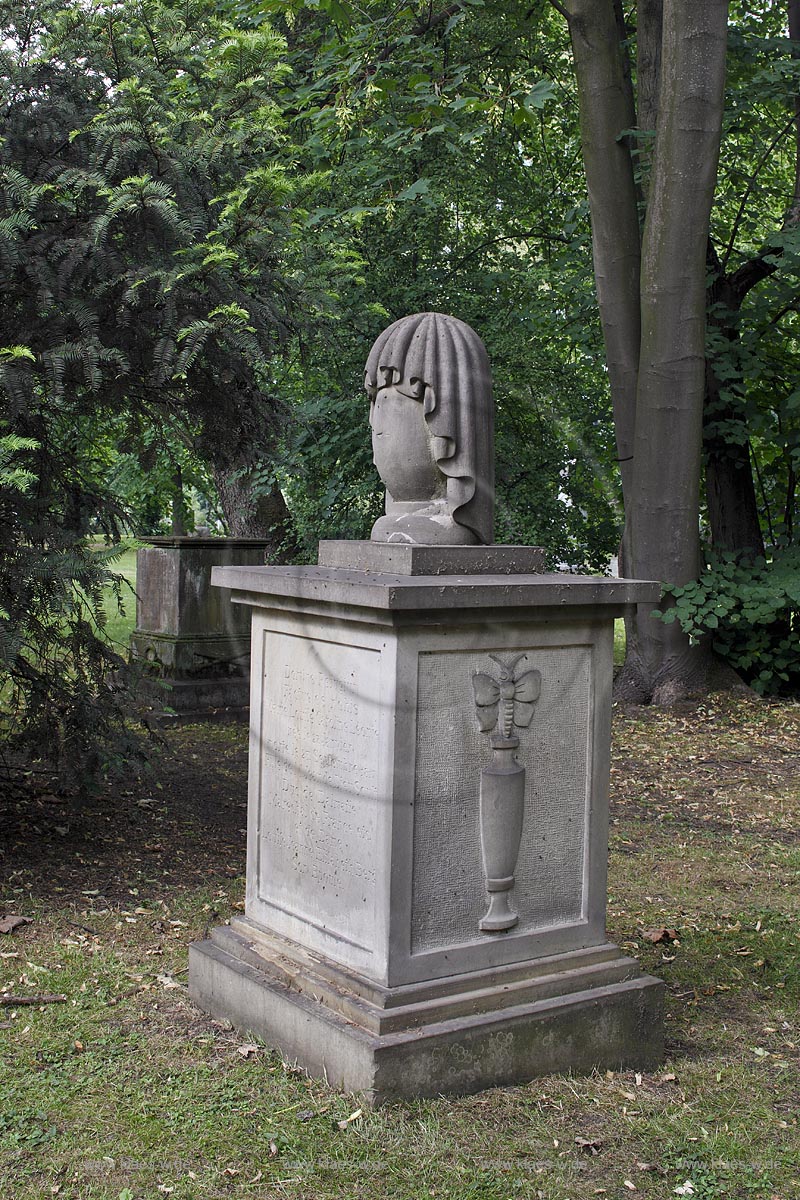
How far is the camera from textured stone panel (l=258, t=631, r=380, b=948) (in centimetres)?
413

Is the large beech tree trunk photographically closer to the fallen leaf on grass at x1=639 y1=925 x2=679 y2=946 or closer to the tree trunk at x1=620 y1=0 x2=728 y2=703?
the tree trunk at x1=620 y1=0 x2=728 y2=703

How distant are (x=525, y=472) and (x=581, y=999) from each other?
9.69m

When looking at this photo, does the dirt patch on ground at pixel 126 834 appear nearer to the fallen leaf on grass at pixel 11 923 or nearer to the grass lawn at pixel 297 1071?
the grass lawn at pixel 297 1071

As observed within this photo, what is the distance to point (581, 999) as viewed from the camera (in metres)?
4.28

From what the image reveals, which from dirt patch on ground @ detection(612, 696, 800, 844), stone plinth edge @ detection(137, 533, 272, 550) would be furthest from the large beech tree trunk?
stone plinth edge @ detection(137, 533, 272, 550)

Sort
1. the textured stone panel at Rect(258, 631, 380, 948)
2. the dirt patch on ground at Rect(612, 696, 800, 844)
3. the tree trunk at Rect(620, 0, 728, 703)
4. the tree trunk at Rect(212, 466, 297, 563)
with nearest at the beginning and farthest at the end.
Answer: the textured stone panel at Rect(258, 631, 380, 948)
the dirt patch on ground at Rect(612, 696, 800, 844)
the tree trunk at Rect(620, 0, 728, 703)
the tree trunk at Rect(212, 466, 297, 563)

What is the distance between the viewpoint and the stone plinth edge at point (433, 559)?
428cm

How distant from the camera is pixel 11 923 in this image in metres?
5.44

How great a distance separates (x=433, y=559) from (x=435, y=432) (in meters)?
0.54

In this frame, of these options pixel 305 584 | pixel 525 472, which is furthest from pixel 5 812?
pixel 525 472

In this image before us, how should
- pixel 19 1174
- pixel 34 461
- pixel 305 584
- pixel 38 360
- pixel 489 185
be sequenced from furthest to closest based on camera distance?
1. pixel 489 185
2. pixel 34 461
3. pixel 38 360
4. pixel 305 584
5. pixel 19 1174

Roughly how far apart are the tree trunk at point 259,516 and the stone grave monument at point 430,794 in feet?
34.6

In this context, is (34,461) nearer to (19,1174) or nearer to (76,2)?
(76,2)

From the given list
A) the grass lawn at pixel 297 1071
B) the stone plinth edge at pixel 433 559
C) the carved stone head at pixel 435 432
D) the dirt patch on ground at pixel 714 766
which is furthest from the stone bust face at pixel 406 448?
the dirt patch on ground at pixel 714 766
